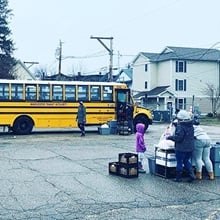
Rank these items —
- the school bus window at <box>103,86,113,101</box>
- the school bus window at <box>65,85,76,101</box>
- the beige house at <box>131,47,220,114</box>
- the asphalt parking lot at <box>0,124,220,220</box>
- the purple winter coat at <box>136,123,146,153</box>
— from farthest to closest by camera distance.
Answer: the beige house at <box>131,47,220,114</box> → the school bus window at <box>103,86,113,101</box> → the school bus window at <box>65,85,76,101</box> → the purple winter coat at <box>136,123,146,153</box> → the asphalt parking lot at <box>0,124,220,220</box>

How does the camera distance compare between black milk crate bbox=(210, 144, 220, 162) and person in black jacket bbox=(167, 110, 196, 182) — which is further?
black milk crate bbox=(210, 144, 220, 162)

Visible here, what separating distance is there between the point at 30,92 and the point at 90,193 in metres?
15.9

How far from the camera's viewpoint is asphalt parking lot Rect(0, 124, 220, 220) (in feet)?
25.6

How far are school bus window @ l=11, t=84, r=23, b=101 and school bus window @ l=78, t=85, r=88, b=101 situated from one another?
320cm

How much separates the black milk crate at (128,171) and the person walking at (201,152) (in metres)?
1.43

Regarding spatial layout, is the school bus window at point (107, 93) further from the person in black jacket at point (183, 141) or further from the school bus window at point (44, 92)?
the person in black jacket at point (183, 141)

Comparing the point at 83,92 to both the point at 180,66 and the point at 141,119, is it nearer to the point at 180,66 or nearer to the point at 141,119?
the point at 141,119

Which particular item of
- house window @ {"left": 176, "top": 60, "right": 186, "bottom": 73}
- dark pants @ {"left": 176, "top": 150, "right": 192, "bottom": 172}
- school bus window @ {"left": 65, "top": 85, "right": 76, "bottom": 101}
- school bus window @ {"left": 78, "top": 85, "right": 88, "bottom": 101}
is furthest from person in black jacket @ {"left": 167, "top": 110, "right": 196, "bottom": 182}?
house window @ {"left": 176, "top": 60, "right": 186, "bottom": 73}

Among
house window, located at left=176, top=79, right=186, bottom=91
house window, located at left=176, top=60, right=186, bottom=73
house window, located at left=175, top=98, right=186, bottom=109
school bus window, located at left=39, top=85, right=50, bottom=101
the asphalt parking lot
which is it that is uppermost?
house window, located at left=176, top=60, right=186, bottom=73

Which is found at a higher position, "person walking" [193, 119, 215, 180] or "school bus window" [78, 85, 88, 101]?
"school bus window" [78, 85, 88, 101]

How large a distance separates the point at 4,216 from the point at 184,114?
5.11m

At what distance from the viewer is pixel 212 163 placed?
11602 millimetres

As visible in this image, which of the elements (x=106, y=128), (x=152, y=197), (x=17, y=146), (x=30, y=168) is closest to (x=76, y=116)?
(x=106, y=128)

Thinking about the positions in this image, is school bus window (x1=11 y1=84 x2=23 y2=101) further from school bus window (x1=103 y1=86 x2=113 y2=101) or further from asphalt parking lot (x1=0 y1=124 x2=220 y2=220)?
asphalt parking lot (x1=0 y1=124 x2=220 y2=220)
